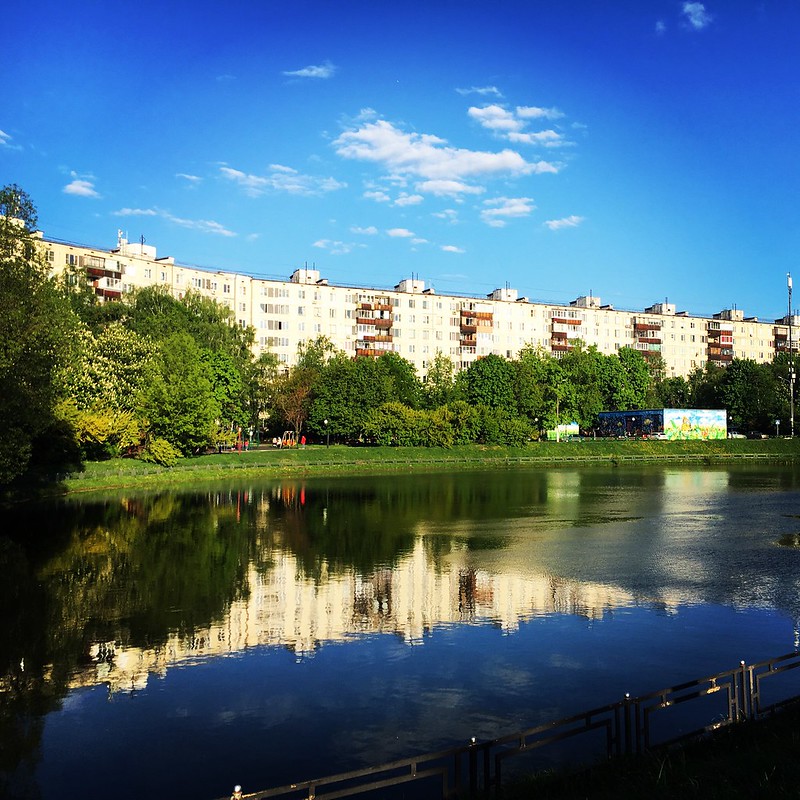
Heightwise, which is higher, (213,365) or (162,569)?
(213,365)

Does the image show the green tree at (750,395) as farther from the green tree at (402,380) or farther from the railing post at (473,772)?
the railing post at (473,772)

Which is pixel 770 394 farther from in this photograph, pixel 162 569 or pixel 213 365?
pixel 162 569

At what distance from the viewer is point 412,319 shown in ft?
528

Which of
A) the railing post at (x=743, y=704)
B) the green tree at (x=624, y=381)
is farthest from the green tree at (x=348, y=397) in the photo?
the railing post at (x=743, y=704)

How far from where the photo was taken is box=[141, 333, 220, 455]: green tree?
86.8 m

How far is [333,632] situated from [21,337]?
3275cm

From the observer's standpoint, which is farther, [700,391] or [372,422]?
[700,391]

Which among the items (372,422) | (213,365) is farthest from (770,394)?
(213,365)

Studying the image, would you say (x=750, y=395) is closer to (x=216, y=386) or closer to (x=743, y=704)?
(x=216, y=386)

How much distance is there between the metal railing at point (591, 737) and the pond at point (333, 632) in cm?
79

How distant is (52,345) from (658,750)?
46589 millimetres

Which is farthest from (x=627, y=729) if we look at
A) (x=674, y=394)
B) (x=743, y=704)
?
(x=674, y=394)

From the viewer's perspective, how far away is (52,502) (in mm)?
61438

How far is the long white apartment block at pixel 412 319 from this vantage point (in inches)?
5276
